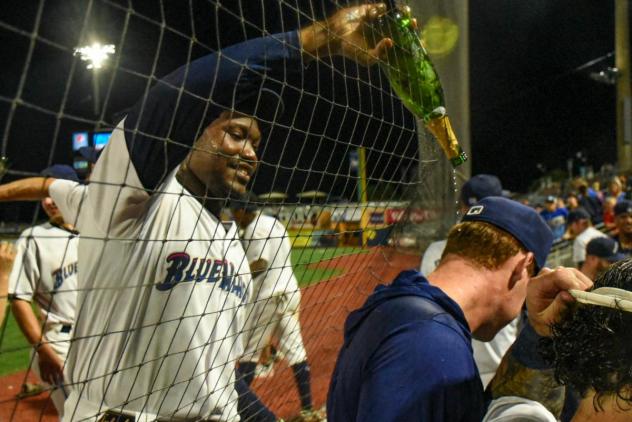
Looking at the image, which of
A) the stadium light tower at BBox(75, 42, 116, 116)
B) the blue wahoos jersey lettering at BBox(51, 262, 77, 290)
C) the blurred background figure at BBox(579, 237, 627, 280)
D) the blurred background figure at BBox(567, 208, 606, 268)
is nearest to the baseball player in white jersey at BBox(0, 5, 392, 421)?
the stadium light tower at BBox(75, 42, 116, 116)

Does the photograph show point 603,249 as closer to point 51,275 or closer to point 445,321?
point 445,321

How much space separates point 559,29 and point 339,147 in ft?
67.0

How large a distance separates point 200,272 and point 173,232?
0.15 meters

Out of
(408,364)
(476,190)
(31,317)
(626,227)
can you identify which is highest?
(31,317)

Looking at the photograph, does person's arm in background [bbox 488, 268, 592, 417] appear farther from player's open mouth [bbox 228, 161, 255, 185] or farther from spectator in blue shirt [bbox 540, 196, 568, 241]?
spectator in blue shirt [bbox 540, 196, 568, 241]

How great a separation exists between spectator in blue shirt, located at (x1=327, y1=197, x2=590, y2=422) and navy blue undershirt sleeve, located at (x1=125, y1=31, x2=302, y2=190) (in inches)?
26.1

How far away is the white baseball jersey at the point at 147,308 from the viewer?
1590 millimetres

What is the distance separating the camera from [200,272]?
6.00 ft

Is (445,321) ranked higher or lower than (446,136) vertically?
lower

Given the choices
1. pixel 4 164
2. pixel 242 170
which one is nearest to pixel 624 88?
pixel 242 170

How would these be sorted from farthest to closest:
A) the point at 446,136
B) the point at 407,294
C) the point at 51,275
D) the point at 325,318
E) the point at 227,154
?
the point at 51,275 < the point at 325,318 < the point at 446,136 < the point at 227,154 < the point at 407,294

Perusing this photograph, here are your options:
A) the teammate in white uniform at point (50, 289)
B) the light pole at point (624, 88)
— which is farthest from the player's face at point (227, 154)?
the light pole at point (624, 88)

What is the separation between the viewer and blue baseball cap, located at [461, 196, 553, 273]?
1875mm

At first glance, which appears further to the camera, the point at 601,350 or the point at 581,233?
the point at 581,233
